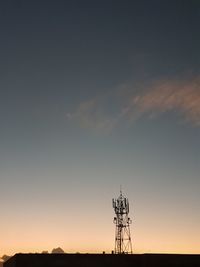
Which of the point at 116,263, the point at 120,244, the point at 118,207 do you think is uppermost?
the point at 118,207

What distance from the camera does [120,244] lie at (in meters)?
47.9

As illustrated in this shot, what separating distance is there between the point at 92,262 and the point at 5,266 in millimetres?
11305

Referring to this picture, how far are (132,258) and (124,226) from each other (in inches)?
687

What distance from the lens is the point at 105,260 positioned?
3188 centimetres

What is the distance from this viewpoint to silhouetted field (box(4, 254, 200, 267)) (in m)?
31.5

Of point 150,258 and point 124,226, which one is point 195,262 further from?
point 124,226

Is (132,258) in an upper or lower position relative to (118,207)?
lower

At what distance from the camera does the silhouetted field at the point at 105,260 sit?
103 feet

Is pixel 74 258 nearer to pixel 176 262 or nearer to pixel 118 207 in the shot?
pixel 176 262

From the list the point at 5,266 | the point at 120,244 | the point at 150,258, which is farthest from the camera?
the point at 120,244

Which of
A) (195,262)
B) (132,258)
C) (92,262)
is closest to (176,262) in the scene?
(195,262)

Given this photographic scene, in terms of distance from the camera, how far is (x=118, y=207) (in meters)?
50.8

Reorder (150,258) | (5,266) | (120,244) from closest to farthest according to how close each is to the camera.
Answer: (150,258) → (5,266) → (120,244)

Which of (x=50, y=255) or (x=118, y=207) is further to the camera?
(x=118, y=207)
